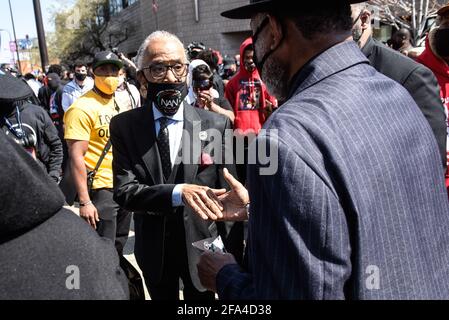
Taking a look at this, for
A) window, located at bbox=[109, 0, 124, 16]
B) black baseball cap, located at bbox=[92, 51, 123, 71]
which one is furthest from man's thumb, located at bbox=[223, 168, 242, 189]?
window, located at bbox=[109, 0, 124, 16]

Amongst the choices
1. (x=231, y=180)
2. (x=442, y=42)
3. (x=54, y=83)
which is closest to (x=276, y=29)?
(x=231, y=180)

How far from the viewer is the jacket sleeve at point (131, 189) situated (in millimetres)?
2307

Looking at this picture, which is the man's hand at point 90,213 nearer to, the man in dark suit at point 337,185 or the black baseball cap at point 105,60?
the black baseball cap at point 105,60

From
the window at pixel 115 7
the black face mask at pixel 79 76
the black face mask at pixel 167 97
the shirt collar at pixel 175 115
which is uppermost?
the window at pixel 115 7

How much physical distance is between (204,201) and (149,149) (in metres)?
0.55

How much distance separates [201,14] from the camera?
111ft

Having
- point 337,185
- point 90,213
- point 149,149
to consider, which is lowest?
point 90,213

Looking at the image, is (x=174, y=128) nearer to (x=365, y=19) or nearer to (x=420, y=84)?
(x=365, y=19)

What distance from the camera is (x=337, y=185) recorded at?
3.80 ft

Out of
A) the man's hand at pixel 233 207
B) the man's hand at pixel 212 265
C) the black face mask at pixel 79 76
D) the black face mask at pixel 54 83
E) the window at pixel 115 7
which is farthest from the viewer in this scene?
the window at pixel 115 7

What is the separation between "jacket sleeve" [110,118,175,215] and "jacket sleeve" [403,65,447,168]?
1.45 m

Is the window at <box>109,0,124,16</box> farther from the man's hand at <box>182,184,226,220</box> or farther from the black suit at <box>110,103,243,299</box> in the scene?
the man's hand at <box>182,184,226,220</box>

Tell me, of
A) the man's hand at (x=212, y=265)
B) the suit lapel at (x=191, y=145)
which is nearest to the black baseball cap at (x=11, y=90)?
the suit lapel at (x=191, y=145)

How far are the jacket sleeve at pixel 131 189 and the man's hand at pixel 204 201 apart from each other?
5.1 inches
